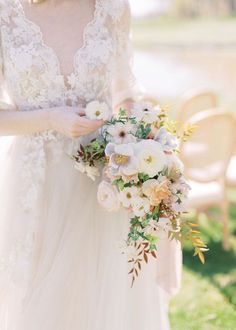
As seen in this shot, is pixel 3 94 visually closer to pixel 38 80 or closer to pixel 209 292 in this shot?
pixel 38 80

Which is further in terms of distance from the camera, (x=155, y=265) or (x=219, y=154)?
(x=219, y=154)

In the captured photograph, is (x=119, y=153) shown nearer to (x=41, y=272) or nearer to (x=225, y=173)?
(x=41, y=272)

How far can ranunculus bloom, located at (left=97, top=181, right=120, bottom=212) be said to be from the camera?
209cm

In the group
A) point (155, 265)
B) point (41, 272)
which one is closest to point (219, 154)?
point (155, 265)

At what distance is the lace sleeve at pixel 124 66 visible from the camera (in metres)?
2.41

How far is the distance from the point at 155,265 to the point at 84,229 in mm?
317

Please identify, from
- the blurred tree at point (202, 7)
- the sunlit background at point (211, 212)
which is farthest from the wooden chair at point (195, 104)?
the blurred tree at point (202, 7)

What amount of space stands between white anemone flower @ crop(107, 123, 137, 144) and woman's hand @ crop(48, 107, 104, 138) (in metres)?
0.06

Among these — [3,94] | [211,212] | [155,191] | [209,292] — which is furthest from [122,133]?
[211,212]

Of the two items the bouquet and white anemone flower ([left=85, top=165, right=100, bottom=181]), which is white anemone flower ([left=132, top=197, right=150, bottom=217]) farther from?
white anemone flower ([left=85, top=165, right=100, bottom=181])

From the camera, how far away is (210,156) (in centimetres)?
433

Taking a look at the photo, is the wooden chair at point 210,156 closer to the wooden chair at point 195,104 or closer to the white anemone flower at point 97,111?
the wooden chair at point 195,104

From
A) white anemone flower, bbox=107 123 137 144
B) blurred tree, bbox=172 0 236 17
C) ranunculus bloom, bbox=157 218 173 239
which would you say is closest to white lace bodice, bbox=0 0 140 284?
white anemone flower, bbox=107 123 137 144

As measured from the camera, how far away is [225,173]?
14.5 ft
